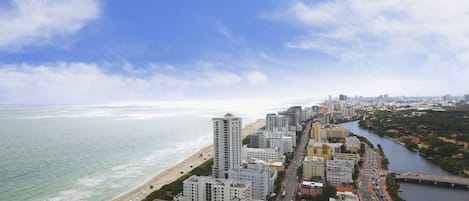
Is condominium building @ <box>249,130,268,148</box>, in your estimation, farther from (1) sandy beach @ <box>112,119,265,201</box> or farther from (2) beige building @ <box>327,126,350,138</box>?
(2) beige building @ <box>327,126,350,138</box>

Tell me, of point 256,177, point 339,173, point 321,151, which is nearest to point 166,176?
point 256,177

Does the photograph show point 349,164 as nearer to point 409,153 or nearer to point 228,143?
point 228,143

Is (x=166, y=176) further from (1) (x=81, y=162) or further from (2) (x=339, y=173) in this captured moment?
(2) (x=339, y=173)

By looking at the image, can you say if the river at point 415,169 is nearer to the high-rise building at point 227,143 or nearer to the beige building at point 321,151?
the beige building at point 321,151

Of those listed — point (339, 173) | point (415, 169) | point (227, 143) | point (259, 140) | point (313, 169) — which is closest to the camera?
point (227, 143)

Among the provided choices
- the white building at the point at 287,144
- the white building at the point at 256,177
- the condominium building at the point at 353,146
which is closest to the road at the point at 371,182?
the condominium building at the point at 353,146

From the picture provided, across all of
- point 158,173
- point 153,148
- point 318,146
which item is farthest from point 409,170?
point 153,148
